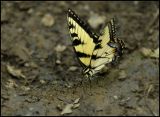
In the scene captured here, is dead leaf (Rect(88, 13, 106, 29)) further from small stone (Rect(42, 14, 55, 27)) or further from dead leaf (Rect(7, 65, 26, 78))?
dead leaf (Rect(7, 65, 26, 78))

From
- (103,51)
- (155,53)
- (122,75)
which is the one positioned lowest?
(122,75)

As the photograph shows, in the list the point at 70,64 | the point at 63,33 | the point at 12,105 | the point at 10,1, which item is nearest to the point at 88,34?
the point at 12,105

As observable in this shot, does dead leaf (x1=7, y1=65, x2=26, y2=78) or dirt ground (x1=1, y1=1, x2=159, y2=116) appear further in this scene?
dead leaf (x1=7, y1=65, x2=26, y2=78)

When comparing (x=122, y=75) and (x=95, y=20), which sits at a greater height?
(x=95, y=20)

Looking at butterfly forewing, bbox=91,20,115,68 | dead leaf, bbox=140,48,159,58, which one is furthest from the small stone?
butterfly forewing, bbox=91,20,115,68

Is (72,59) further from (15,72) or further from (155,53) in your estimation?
(155,53)

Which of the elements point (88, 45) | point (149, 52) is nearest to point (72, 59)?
point (149, 52)

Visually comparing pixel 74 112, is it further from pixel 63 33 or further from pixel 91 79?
pixel 63 33
